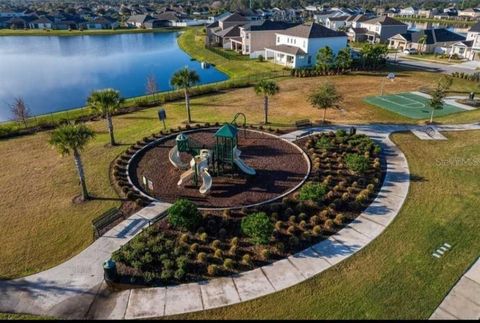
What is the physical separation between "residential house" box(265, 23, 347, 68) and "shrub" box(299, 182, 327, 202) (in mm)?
44288

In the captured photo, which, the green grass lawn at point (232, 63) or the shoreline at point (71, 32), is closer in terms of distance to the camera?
the green grass lawn at point (232, 63)

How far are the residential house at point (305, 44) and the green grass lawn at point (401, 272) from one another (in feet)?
142

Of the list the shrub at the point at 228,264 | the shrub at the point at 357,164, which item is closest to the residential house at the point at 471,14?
the shrub at the point at 357,164

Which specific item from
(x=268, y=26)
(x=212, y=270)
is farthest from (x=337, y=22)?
(x=212, y=270)

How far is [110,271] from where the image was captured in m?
15.4

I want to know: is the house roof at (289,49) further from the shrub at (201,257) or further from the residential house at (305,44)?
the shrub at (201,257)

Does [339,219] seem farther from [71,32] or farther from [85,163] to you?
[71,32]

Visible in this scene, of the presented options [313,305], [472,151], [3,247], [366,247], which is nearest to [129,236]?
[3,247]

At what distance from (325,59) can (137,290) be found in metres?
50.1

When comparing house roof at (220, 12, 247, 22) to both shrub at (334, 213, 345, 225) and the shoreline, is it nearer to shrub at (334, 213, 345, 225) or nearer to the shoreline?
the shoreline

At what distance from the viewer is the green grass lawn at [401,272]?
558 inches

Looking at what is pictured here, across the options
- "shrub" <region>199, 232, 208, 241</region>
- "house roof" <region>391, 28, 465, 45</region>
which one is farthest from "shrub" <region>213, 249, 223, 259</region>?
"house roof" <region>391, 28, 465, 45</region>

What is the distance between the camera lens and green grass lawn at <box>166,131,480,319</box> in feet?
46.5

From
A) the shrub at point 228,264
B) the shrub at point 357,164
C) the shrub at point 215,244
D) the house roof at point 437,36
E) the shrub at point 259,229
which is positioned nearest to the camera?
the shrub at point 228,264
